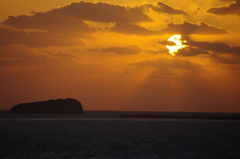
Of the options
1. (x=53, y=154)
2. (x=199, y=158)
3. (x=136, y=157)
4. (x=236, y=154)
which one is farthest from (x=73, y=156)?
(x=236, y=154)

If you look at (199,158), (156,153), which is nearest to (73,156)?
(156,153)

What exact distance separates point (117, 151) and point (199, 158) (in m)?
13.1

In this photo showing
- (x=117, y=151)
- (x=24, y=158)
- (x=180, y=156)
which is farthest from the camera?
(x=117, y=151)

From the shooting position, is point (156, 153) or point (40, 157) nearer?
point (40, 157)

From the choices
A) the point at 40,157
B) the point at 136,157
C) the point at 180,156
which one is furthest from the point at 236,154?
the point at 40,157

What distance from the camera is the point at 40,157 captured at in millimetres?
49938

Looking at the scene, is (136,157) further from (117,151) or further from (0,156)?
(0,156)

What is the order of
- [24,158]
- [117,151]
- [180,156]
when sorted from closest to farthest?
[24,158]
[180,156]
[117,151]

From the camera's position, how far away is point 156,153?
55219 mm

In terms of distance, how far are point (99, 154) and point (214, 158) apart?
1613 centimetres

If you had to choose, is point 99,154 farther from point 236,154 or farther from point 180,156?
point 236,154

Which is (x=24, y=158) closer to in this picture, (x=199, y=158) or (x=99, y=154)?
(x=99, y=154)

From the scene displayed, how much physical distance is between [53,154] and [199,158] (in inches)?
820

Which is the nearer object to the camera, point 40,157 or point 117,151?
point 40,157
